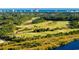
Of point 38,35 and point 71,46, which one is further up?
point 38,35

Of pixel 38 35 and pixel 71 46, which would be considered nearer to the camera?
pixel 71 46

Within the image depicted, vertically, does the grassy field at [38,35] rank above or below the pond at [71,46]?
above

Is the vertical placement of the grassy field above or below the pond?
above
